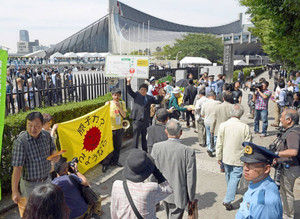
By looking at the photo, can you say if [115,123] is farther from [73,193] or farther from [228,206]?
[73,193]

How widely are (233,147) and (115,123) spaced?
9.68 feet

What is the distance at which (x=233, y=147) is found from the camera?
4.38 metres

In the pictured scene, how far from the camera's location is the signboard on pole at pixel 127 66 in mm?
7801

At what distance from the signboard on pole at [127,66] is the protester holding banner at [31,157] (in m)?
4.62

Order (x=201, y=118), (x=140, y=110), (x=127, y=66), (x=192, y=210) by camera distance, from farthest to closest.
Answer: (x=127, y=66), (x=201, y=118), (x=140, y=110), (x=192, y=210)

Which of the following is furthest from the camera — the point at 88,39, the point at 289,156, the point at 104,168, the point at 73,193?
the point at 88,39

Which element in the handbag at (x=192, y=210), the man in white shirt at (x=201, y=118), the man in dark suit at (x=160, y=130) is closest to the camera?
the handbag at (x=192, y=210)

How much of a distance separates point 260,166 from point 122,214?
1.37m

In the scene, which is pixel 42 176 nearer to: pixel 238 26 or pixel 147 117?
pixel 147 117

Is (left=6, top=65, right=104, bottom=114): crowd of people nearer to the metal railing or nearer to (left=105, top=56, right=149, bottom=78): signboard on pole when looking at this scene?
the metal railing

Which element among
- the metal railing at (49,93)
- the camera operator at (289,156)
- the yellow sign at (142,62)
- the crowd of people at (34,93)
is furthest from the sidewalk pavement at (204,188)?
the yellow sign at (142,62)

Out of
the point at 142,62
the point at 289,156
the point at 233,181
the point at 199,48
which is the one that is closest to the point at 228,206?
the point at 233,181

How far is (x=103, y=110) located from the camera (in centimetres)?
589

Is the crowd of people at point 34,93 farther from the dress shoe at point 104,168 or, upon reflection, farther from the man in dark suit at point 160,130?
the man in dark suit at point 160,130
